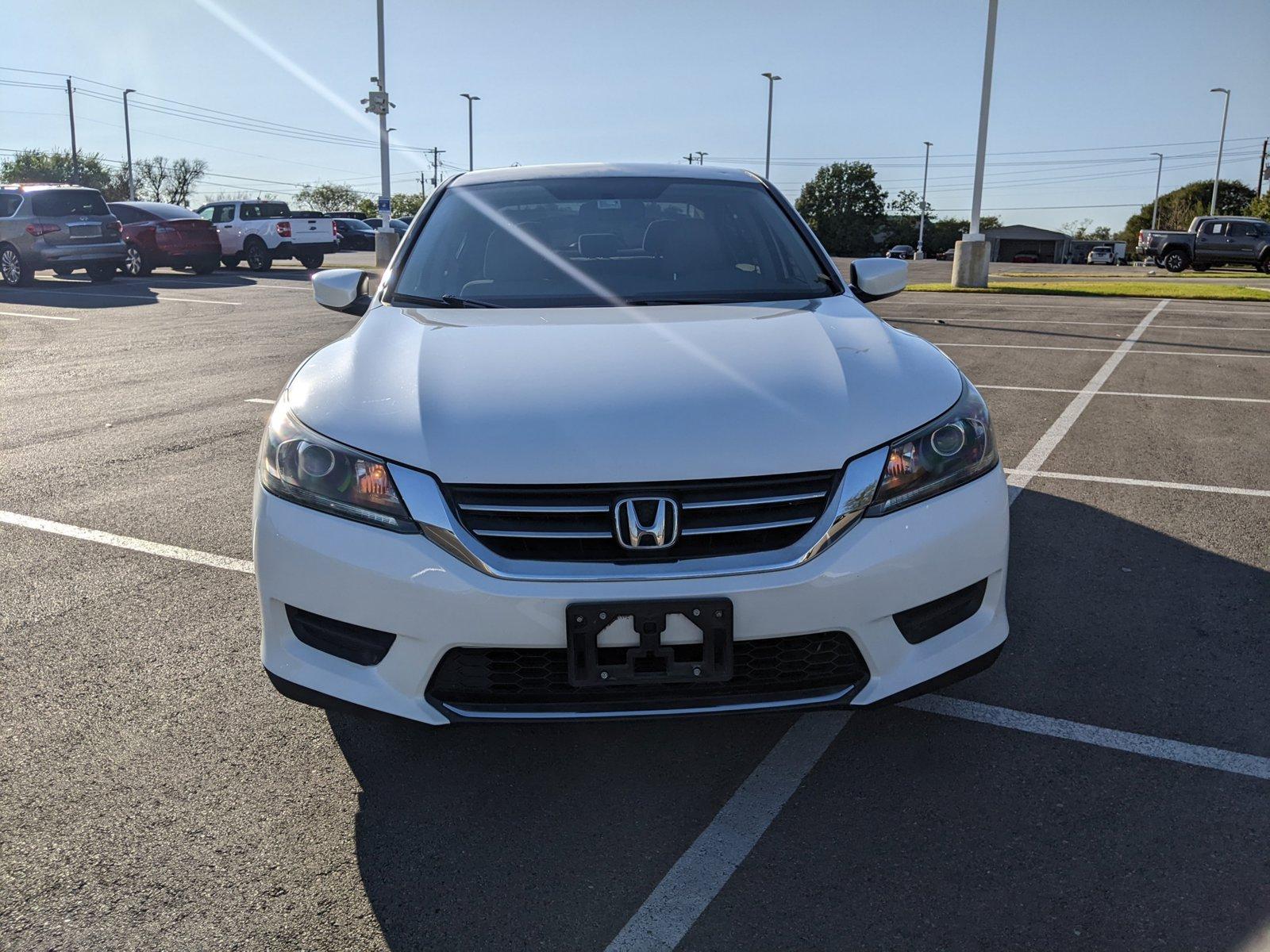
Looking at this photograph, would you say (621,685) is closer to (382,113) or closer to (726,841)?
(726,841)

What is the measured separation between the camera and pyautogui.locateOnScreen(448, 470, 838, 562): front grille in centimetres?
223

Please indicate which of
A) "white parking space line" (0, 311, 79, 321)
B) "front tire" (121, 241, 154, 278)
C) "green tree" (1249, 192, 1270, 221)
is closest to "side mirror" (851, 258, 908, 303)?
"white parking space line" (0, 311, 79, 321)

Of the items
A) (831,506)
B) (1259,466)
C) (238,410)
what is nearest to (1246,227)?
(1259,466)

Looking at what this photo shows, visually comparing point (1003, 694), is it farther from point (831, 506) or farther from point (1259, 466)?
point (1259, 466)

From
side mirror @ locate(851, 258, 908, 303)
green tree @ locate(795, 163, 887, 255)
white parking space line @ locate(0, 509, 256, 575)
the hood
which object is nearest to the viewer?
the hood

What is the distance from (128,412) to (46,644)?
423 cm

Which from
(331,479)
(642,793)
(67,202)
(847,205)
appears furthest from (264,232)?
(847,205)

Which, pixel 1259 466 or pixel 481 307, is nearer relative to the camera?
pixel 481 307

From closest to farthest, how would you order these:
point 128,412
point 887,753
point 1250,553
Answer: point 887,753, point 1250,553, point 128,412

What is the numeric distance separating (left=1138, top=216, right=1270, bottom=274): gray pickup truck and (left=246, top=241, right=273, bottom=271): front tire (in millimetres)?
26938

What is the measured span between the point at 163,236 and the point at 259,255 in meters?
3.63

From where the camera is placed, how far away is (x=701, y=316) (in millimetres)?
3109

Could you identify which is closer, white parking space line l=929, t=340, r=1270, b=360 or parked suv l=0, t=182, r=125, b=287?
white parking space line l=929, t=340, r=1270, b=360

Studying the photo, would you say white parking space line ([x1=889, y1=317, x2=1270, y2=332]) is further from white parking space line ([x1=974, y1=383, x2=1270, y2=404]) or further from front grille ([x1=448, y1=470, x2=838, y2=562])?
front grille ([x1=448, y1=470, x2=838, y2=562])
